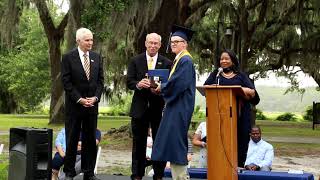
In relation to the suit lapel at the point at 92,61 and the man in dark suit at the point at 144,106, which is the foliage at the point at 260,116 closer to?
the man in dark suit at the point at 144,106

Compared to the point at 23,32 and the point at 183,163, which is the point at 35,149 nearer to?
the point at 183,163

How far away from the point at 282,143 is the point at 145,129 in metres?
12.4

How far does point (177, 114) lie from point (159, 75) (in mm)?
455

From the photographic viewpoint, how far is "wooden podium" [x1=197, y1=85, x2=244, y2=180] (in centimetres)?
565

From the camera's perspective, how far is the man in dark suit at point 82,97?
6203 millimetres

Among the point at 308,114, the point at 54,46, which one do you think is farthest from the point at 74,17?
the point at 308,114

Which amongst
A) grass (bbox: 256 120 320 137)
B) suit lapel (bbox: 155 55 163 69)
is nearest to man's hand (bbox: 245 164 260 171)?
suit lapel (bbox: 155 55 163 69)

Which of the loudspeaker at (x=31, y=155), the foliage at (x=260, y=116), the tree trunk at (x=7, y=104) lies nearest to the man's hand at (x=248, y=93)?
the loudspeaker at (x=31, y=155)

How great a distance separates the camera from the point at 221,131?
5676mm

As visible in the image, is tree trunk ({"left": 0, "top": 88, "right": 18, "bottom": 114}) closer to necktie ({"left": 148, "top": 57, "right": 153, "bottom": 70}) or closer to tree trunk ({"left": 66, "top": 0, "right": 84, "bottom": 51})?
tree trunk ({"left": 66, "top": 0, "right": 84, "bottom": 51})

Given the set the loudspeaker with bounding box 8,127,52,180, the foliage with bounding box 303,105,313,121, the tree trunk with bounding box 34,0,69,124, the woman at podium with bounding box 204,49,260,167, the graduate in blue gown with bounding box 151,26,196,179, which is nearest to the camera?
the loudspeaker with bounding box 8,127,52,180

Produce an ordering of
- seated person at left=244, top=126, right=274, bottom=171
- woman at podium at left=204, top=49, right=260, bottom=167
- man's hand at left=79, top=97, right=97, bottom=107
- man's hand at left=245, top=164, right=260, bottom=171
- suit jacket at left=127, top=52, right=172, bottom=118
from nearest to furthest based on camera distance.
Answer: man's hand at left=79, top=97, right=97, bottom=107, suit jacket at left=127, top=52, right=172, bottom=118, woman at podium at left=204, top=49, right=260, bottom=167, man's hand at left=245, top=164, right=260, bottom=171, seated person at left=244, top=126, right=274, bottom=171

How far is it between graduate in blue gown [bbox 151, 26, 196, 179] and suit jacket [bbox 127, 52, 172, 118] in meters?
0.59

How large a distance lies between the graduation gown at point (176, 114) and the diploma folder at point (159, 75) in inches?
5.5
